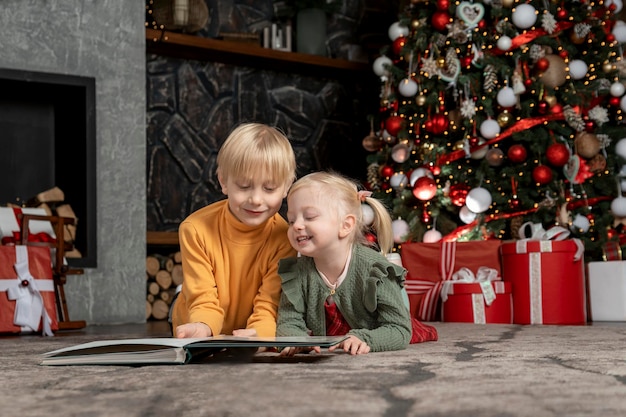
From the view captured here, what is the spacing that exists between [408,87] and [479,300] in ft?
4.08

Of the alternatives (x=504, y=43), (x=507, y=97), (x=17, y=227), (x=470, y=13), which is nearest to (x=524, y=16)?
(x=504, y=43)

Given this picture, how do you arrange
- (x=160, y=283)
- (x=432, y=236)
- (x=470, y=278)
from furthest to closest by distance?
1. (x=160, y=283)
2. (x=432, y=236)
3. (x=470, y=278)

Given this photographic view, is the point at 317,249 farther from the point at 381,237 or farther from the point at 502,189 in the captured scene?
the point at 502,189

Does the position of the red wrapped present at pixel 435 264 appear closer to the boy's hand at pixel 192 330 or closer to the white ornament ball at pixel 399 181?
the white ornament ball at pixel 399 181

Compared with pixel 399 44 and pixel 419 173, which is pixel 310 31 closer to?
pixel 399 44

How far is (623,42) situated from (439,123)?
100 centimetres

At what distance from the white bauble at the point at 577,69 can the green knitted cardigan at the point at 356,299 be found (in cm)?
253

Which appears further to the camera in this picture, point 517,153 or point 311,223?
point 517,153

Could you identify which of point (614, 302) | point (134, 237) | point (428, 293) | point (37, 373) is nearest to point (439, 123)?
point (428, 293)

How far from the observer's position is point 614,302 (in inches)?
153

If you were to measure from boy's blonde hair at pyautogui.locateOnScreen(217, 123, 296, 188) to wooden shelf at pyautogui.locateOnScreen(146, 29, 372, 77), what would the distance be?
9.16 feet

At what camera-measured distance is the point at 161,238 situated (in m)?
4.66

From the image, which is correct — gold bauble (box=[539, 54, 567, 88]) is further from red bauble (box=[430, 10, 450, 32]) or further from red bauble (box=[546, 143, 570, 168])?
red bauble (box=[430, 10, 450, 32])

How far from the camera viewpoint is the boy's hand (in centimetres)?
188
